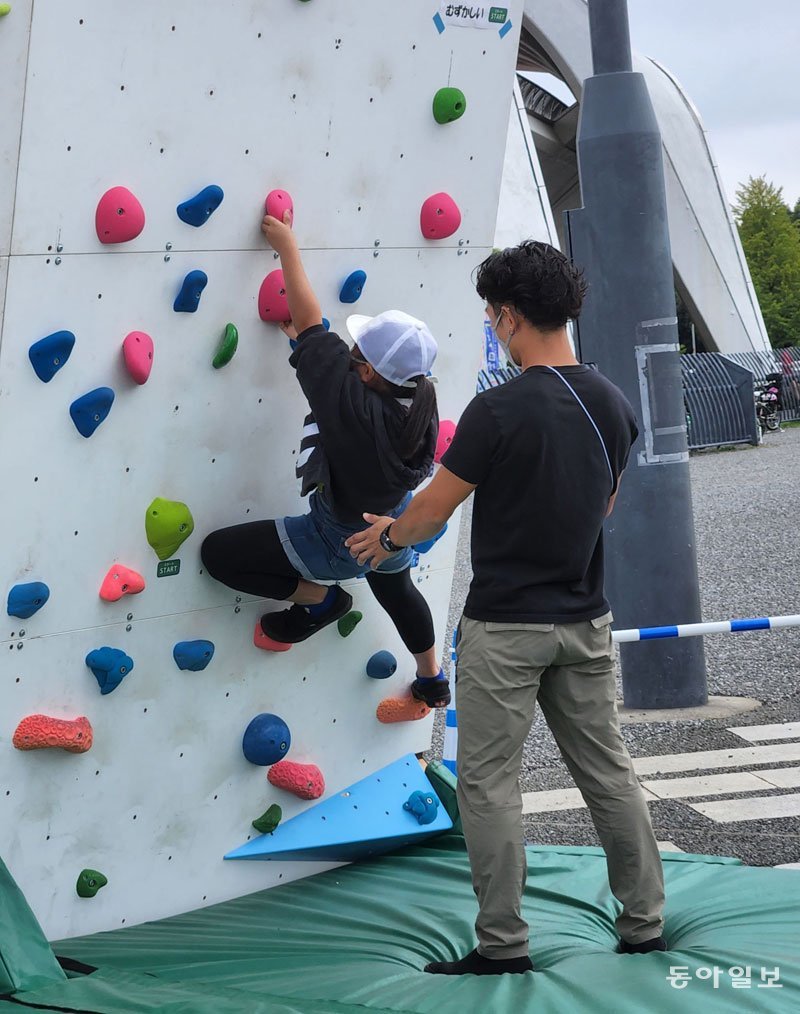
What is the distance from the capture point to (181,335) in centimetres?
347

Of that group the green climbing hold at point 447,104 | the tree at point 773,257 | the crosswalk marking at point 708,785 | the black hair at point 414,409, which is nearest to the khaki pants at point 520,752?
the black hair at point 414,409

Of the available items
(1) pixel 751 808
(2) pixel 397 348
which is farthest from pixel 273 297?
(1) pixel 751 808

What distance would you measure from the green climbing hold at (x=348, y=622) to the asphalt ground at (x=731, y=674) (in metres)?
1.27

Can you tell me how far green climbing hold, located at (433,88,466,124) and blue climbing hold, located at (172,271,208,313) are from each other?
3.18 feet

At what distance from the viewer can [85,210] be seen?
3145 millimetres

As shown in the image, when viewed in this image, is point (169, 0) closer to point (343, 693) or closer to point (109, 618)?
point (109, 618)

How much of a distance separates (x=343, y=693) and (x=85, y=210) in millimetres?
1843

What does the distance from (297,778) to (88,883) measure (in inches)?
30.5

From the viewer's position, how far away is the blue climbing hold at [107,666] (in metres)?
3.43

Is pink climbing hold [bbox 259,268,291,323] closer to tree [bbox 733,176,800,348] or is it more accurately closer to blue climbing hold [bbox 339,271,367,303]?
blue climbing hold [bbox 339,271,367,303]

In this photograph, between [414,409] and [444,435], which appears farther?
[444,435]

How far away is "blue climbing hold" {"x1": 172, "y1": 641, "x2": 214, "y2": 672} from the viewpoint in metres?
3.66

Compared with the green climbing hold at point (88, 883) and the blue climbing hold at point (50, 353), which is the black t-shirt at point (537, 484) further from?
the green climbing hold at point (88, 883)

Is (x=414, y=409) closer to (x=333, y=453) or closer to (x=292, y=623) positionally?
(x=333, y=453)
